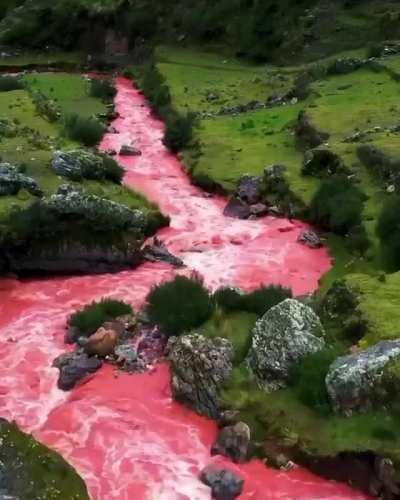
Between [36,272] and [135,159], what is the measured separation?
780 inches

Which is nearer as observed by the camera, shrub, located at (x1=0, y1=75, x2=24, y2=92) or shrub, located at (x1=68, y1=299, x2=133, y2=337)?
shrub, located at (x1=68, y1=299, x2=133, y2=337)

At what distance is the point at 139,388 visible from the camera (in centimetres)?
2453

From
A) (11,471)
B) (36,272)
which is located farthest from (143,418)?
(36,272)

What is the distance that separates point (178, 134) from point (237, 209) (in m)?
13.4

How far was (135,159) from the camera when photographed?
170 feet

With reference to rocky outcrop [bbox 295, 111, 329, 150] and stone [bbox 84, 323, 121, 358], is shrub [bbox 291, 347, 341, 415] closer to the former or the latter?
stone [bbox 84, 323, 121, 358]

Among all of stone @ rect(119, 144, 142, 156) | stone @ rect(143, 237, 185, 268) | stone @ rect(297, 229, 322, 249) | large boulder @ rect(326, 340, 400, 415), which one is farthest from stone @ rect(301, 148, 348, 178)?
large boulder @ rect(326, 340, 400, 415)

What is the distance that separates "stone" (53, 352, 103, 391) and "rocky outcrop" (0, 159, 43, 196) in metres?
11.5

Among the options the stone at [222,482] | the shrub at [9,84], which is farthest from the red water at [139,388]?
the shrub at [9,84]

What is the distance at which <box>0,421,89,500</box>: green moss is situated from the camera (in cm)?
1605

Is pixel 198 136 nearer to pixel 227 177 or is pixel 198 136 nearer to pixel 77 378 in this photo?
pixel 227 177

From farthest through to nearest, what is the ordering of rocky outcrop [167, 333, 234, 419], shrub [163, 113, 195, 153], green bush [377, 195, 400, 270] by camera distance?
shrub [163, 113, 195, 153]
green bush [377, 195, 400, 270]
rocky outcrop [167, 333, 234, 419]

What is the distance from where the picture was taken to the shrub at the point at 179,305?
26375 mm

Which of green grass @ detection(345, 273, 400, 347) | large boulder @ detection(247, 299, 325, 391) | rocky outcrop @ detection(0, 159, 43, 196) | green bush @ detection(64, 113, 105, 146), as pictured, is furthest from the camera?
green bush @ detection(64, 113, 105, 146)
